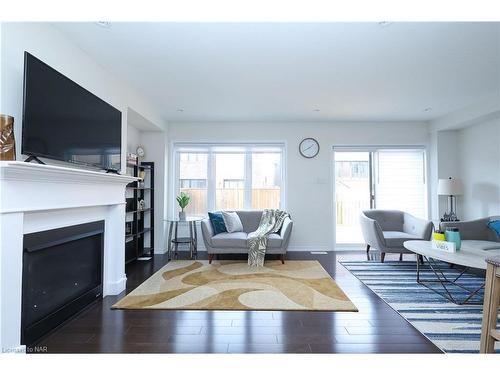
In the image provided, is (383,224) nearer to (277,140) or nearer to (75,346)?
(277,140)

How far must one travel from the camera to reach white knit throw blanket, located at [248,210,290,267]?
3.93 m

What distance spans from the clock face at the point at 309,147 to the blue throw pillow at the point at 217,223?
1.92m

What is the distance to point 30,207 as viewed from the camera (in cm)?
170

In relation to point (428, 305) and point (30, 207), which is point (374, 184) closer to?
point (428, 305)

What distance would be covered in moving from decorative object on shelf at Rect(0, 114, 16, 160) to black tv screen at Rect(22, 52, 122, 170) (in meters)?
0.15

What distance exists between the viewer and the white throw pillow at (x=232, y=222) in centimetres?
440

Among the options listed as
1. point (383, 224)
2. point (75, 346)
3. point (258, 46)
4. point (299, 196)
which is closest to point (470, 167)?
point (383, 224)

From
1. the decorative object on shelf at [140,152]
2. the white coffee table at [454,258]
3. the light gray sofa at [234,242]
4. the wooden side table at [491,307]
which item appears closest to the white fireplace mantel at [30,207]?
the light gray sofa at [234,242]

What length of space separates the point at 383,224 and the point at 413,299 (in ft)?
6.50

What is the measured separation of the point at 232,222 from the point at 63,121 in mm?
2798

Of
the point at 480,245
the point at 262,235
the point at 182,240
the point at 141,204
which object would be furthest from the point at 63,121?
the point at 480,245

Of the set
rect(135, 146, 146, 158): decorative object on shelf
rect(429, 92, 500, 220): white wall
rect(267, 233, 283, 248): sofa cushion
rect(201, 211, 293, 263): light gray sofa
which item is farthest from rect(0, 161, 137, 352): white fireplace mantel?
rect(429, 92, 500, 220): white wall

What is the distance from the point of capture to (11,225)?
1554mm

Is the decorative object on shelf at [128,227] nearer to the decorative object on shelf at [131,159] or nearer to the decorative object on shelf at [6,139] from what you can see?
the decorative object on shelf at [131,159]
